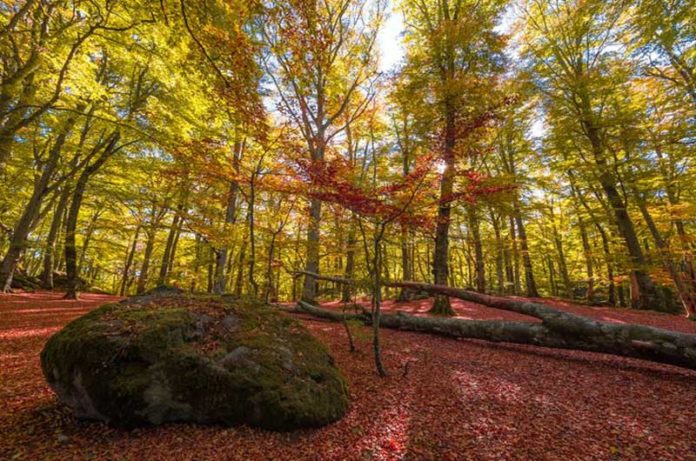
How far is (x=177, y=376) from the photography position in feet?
8.45

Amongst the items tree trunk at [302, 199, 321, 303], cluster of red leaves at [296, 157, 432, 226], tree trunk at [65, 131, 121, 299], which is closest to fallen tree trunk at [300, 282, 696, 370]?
cluster of red leaves at [296, 157, 432, 226]

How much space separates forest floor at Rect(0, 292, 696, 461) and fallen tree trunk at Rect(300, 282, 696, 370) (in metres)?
0.32

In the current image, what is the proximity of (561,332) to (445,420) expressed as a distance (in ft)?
10.4

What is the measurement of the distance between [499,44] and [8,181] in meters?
20.4

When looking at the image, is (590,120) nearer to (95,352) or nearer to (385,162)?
(385,162)

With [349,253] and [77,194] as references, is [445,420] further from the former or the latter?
[77,194]

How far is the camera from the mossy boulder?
8.07 feet

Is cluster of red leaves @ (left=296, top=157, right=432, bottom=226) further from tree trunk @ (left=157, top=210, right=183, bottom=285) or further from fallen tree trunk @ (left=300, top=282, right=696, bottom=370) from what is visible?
tree trunk @ (left=157, top=210, right=183, bottom=285)

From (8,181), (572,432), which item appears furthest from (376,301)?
(8,181)

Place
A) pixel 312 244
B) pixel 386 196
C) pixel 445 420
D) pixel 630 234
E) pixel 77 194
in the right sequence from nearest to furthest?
pixel 445 420
pixel 386 196
pixel 312 244
pixel 77 194
pixel 630 234

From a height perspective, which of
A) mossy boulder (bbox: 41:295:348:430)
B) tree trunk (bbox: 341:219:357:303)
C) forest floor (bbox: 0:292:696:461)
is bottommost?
forest floor (bbox: 0:292:696:461)

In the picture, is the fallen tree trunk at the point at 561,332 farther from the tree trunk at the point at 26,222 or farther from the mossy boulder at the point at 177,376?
the tree trunk at the point at 26,222

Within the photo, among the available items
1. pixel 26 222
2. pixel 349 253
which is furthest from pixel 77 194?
pixel 349 253

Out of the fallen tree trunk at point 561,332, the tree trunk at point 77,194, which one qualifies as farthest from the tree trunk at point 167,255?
the fallen tree trunk at point 561,332
